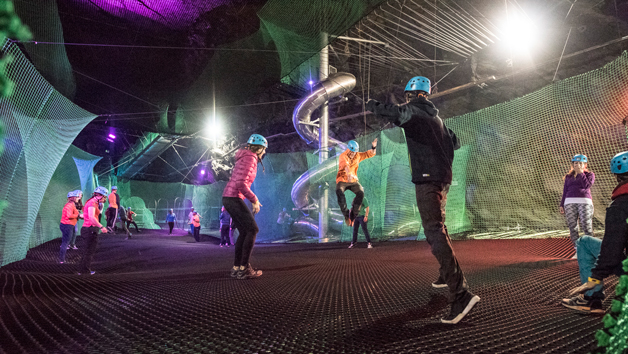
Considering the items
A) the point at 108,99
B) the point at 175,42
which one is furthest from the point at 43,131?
the point at 108,99

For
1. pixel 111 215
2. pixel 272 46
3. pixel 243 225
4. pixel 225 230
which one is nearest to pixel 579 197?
pixel 243 225

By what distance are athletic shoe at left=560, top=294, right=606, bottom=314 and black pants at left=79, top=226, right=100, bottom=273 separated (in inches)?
268

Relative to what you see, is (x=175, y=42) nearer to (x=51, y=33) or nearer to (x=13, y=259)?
(x=51, y=33)

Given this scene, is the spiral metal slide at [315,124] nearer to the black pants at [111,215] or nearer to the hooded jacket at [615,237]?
the black pants at [111,215]

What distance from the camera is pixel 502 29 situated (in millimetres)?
10227

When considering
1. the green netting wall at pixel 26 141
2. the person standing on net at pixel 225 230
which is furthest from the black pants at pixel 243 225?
the person standing on net at pixel 225 230

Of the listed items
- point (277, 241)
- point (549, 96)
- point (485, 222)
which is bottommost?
point (277, 241)

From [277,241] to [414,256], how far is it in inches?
323

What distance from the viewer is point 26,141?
6387mm

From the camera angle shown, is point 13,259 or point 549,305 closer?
point 549,305

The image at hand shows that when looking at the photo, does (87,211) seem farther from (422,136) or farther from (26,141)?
(422,136)

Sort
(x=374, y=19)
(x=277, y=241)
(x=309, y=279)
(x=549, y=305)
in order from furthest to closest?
(x=277, y=241) < (x=374, y=19) < (x=309, y=279) < (x=549, y=305)

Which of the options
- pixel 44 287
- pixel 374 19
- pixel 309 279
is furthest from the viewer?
pixel 374 19

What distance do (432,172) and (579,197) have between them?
4.53 meters
